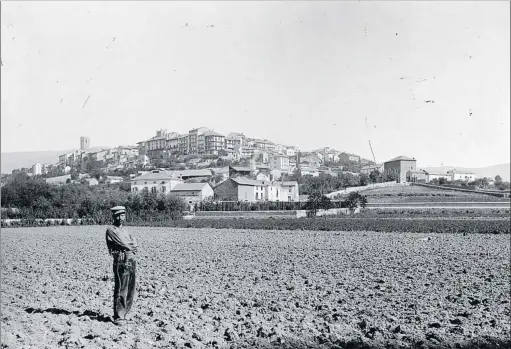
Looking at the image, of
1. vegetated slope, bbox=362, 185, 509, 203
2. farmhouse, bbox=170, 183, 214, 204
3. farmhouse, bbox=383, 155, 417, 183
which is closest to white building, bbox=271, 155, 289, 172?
farmhouse, bbox=383, 155, 417, 183

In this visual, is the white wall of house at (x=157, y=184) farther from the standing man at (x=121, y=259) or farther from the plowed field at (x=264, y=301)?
the standing man at (x=121, y=259)

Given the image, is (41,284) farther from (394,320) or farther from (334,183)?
(334,183)

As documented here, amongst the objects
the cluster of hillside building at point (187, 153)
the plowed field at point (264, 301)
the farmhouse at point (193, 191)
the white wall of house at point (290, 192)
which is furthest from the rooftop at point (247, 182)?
the plowed field at point (264, 301)

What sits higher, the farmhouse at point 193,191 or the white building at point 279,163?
the white building at point 279,163

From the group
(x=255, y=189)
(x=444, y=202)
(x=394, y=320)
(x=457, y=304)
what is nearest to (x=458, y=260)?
(x=457, y=304)

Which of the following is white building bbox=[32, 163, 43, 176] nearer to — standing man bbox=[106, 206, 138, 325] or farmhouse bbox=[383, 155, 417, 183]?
standing man bbox=[106, 206, 138, 325]

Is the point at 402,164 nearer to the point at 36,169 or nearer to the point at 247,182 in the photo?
the point at 247,182
